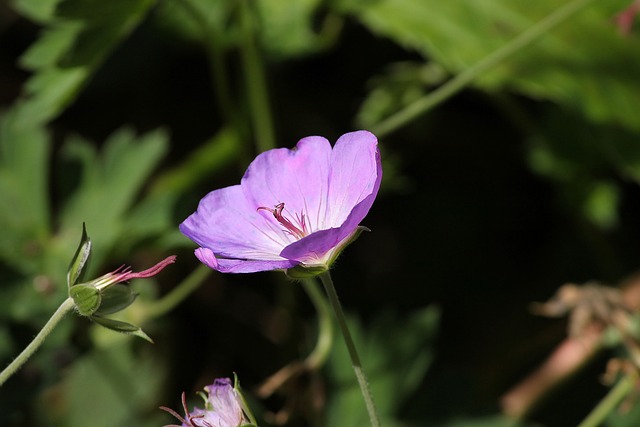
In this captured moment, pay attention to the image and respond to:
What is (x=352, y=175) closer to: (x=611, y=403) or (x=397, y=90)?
(x=611, y=403)

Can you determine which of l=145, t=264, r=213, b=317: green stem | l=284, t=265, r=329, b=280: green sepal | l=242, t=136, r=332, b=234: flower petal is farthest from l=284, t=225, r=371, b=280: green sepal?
l=145, t=264, r=213, b=317: green stem

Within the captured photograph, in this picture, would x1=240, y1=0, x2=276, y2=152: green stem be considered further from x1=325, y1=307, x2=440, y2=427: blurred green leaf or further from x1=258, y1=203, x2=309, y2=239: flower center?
x1=258, y1=203, x2=309, y2=239: flower center

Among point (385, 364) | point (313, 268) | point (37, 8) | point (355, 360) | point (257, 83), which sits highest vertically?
point (37, 8)

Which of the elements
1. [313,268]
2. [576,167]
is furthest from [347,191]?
[576,167]

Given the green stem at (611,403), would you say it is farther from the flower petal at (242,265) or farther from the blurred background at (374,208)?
the flower petal at (242,265)

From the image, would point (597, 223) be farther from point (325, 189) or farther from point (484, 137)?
point (325, 189)

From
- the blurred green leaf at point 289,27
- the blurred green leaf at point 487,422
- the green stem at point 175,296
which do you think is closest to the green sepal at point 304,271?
the green stem at point 175,296

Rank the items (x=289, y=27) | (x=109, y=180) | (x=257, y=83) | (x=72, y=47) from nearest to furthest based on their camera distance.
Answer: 1. (x=72, y=47)
2. (x=257, y=83)
3. (x=109, y=180)
4. (x=289, y=27)

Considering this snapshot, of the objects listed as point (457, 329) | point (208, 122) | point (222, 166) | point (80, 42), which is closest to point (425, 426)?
point (457, 329)
